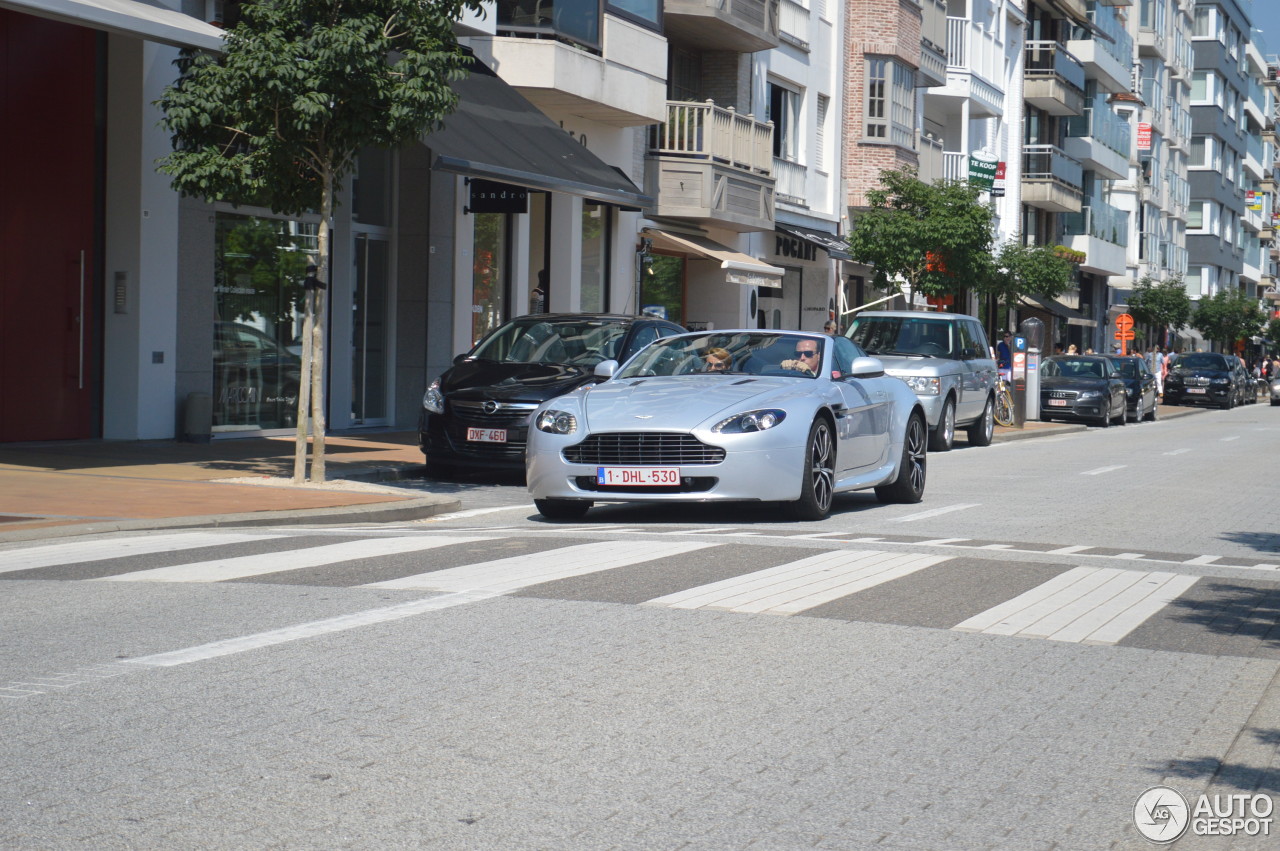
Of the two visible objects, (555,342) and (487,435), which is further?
(555,342)

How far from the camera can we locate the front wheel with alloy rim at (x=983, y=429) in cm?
2639

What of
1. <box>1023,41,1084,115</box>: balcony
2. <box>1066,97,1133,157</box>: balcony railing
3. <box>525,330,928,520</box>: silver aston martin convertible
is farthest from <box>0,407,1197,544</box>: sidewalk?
<box>1066,97,1133,157</box>: balcony railing

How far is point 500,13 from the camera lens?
952 inches

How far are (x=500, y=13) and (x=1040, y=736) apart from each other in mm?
20202

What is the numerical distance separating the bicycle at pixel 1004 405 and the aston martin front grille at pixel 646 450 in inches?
861

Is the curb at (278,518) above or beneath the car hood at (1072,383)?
beneath

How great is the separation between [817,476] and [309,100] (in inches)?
202

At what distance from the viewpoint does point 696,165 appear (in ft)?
99.2

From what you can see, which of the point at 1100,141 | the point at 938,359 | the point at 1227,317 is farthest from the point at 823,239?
the point at 1227,317

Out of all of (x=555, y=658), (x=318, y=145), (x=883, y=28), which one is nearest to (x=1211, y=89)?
(x=883, y=28)

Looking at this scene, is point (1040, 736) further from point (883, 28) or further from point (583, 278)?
point (883, 28)

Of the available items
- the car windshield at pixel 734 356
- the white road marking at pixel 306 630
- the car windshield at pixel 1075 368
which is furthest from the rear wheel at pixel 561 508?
the car windshield at pixel 1075 368

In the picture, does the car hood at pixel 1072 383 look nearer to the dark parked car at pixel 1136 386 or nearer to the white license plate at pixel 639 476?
the dark parked car at pixel 1136 386

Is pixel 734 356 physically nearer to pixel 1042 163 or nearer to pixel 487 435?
pixel 487 435
